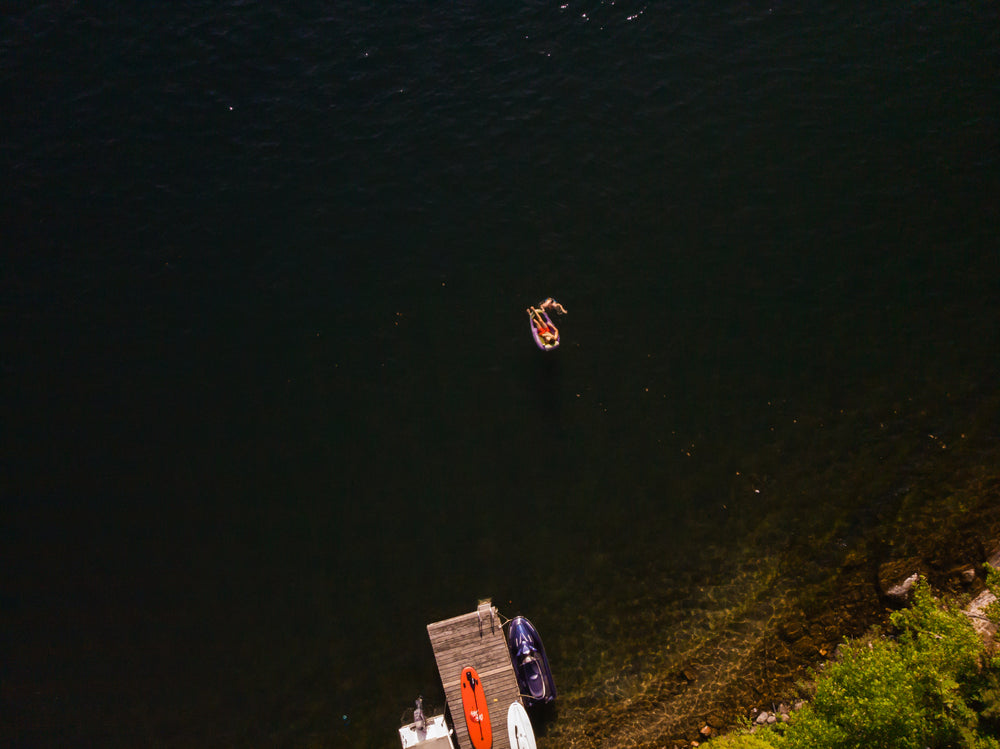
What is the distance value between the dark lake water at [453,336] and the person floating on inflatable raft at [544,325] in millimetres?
977

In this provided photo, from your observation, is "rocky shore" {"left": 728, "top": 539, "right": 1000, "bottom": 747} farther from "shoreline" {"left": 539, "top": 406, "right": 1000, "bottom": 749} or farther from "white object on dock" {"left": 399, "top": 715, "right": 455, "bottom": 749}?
"white object on dock" {"left": 399, "top": 715, "right": 455, "bottom": 749}

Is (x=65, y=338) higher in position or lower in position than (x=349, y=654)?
higher

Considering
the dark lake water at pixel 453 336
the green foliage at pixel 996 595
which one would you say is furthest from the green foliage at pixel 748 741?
the green foliage at pixel 996 595

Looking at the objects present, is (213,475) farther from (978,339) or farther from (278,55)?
(978,339)

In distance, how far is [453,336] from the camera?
37.8 meters

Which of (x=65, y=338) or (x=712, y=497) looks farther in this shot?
(x=65, y=338)

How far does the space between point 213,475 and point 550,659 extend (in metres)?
18.7

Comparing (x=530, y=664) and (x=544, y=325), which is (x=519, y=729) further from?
(x=544, y=325)

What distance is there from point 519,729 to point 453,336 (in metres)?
19.0

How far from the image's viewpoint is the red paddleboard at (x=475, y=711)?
99.7 ft


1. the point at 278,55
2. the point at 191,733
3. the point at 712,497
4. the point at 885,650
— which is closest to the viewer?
the point at 885,650

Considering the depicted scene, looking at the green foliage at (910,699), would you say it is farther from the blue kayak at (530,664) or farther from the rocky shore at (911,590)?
the blue kayak at (530,664)

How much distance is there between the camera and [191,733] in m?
32.1

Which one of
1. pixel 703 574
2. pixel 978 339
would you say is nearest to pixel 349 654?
pixel 703 574
